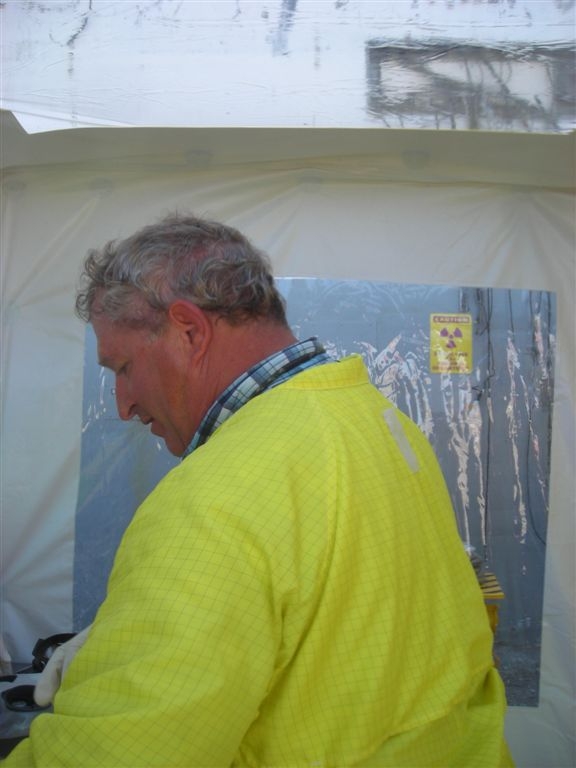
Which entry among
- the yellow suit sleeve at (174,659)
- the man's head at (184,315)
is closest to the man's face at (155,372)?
the man's head at (184,315)

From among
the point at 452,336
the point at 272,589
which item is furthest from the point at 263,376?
the point at 452,336

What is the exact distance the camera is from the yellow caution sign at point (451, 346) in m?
2.87

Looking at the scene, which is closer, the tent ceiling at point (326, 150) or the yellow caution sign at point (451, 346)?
the tent ceiling at point (326, 150)

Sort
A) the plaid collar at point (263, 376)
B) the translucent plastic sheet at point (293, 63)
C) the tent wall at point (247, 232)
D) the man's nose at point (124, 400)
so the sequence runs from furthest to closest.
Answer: the tent wall at point (247, 232) < the translucent plastic sheet at point (293, 63) < the man's nose at point (124, 400) < the plaid collar at point (263, 376)

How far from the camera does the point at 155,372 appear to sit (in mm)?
1227

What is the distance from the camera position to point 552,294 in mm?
2854

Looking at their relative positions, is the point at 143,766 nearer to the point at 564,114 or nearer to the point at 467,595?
the point at 467,595

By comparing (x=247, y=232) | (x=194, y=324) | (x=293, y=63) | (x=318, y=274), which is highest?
(x=293, y=63)

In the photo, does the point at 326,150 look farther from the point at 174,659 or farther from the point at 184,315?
the point at 174,659

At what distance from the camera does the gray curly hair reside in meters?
1.18

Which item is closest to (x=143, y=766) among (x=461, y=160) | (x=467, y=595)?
(x=467, y=595)

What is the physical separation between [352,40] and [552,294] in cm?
123

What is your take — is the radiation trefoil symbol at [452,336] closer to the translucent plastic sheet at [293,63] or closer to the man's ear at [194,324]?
the translucent plastic sheet at [293,63]

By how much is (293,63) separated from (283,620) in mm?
2023
